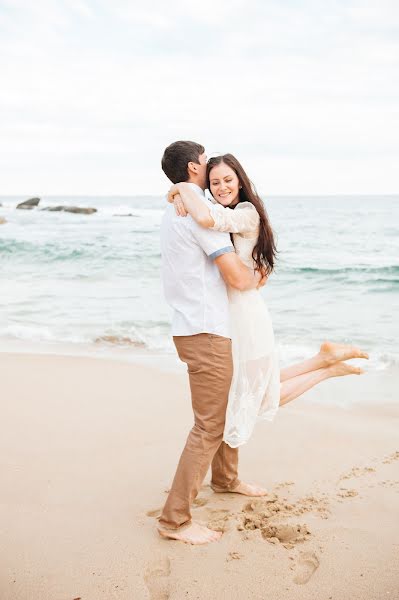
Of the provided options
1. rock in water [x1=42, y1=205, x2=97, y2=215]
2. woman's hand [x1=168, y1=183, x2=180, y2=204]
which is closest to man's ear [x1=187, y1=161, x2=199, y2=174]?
woman's hand [x1=168, y1=183, x2=180, y2=204]

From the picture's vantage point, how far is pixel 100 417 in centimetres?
487

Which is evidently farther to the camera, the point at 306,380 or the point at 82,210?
the point at 82,210

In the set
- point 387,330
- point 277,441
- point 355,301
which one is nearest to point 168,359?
point 277,441

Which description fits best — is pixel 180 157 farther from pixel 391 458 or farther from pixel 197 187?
pixel 391 458

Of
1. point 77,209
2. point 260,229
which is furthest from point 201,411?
point 77,209

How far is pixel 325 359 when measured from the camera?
3596 mm

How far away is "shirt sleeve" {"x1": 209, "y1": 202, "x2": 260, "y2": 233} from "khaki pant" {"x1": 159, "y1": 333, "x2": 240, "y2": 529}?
1.70ft

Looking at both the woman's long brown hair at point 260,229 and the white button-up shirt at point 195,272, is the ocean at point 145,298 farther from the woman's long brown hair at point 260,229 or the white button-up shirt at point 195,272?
the white button-up shirt at point 195,272

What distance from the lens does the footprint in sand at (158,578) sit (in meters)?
2.67

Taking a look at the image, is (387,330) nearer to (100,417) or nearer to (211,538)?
(100,417)

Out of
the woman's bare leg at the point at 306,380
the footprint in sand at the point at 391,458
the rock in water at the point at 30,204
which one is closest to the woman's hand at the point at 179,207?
the woman's bare leg at the point at 306,380

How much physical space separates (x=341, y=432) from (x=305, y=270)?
1083 cm

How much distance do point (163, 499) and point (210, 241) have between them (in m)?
1.53

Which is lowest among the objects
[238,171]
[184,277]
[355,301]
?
[355,301]
